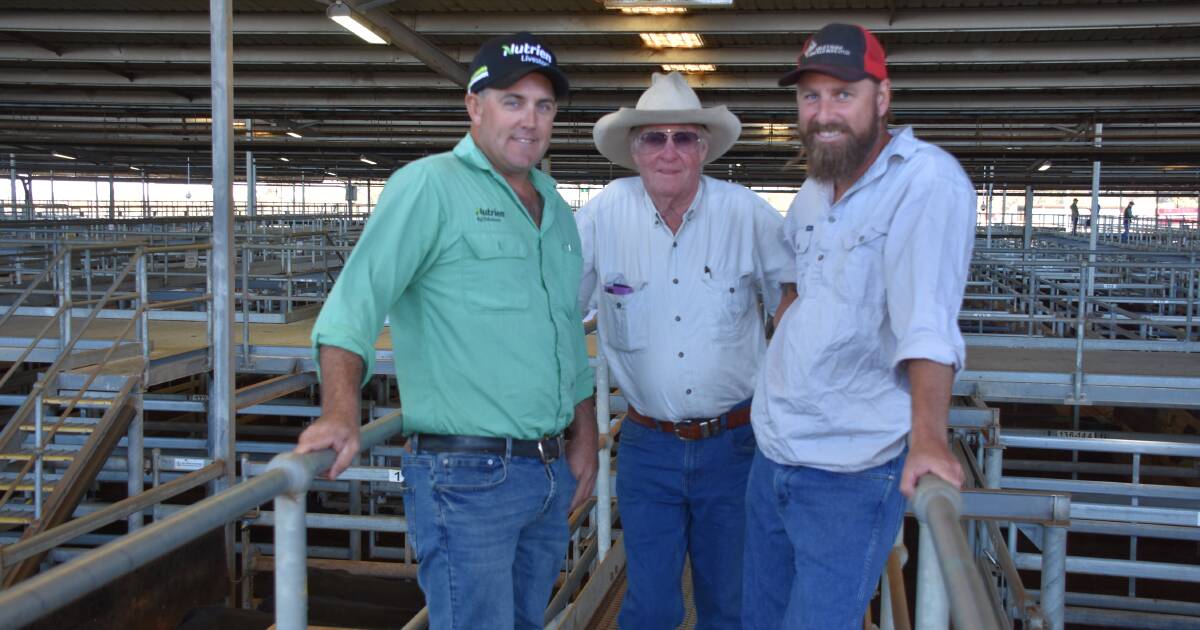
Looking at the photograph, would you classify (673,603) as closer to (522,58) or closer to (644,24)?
(522,58)

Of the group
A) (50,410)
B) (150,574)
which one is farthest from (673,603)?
(50,410)

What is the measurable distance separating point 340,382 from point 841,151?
1.19 metres

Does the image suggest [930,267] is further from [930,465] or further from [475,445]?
[475,445]

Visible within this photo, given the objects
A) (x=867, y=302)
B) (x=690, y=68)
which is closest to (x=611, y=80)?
(x=690, y=68)

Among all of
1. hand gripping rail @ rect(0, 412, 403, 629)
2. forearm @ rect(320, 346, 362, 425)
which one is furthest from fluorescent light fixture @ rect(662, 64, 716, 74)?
hand gripping rail @ rect(0, 412, 403, 629)

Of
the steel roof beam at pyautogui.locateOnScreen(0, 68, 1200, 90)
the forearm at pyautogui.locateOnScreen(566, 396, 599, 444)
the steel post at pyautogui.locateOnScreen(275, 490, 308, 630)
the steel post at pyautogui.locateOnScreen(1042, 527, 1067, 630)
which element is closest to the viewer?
the steel post at pyautogui.locateOnScreen(275, 490, 308, 630)

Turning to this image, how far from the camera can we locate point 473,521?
7.01ft

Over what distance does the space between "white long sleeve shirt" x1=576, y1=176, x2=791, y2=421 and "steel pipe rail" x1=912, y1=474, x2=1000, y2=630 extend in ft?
4.40

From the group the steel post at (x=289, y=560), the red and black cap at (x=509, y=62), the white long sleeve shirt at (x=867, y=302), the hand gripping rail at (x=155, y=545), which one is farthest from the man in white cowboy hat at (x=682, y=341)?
the steel post at (x=289, y=560)

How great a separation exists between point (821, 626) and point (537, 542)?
659mm

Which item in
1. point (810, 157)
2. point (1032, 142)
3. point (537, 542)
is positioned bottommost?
point (537, 542)

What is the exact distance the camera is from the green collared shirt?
82.8 inches

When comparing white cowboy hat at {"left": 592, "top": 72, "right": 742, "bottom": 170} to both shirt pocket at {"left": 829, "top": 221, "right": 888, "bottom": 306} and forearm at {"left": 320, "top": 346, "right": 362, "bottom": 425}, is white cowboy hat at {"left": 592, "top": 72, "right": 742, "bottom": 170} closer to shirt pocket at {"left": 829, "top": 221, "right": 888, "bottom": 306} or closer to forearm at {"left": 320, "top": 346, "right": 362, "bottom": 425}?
shirt pocket at {"left": 829, "top": 221, "right": 888, "bottom": 306}

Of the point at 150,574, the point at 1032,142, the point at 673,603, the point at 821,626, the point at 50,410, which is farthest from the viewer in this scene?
the point at 1032,142
